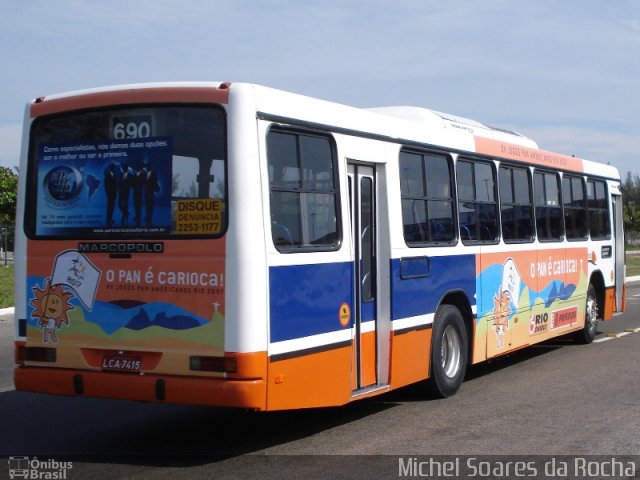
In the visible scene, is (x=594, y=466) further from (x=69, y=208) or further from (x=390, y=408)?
(x=69, y=208)

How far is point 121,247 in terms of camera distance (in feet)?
25.4

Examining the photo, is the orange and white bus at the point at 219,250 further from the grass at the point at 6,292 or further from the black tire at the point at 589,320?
the grass at the point at 6,292

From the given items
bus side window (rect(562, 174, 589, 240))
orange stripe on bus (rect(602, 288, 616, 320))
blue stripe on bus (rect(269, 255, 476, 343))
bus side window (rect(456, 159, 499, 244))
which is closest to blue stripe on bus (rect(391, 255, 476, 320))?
blue stripe on bus (rect(269, 255, 476, 343))

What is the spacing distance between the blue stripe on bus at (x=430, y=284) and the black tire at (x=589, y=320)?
4982mm

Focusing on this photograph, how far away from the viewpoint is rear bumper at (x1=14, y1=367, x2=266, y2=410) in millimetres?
7137

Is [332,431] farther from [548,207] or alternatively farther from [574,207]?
[574,207]

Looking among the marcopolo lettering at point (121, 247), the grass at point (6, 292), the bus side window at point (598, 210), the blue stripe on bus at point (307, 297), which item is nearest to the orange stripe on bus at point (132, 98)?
the marcopolo lettering at point (121, 247)

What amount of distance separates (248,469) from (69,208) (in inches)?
107

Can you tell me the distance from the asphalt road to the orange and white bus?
489 millimetres

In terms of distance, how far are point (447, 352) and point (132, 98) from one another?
186 inches

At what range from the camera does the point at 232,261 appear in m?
7.23

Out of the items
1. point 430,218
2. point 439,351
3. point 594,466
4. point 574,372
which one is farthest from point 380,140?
point 574,372

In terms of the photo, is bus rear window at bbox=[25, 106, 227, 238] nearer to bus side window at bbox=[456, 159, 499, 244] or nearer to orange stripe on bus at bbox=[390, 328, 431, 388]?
orange stripe on bus at bbox=[390, 328, 431, 388]

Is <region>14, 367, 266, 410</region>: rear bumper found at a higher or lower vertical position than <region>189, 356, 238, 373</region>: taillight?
lower
